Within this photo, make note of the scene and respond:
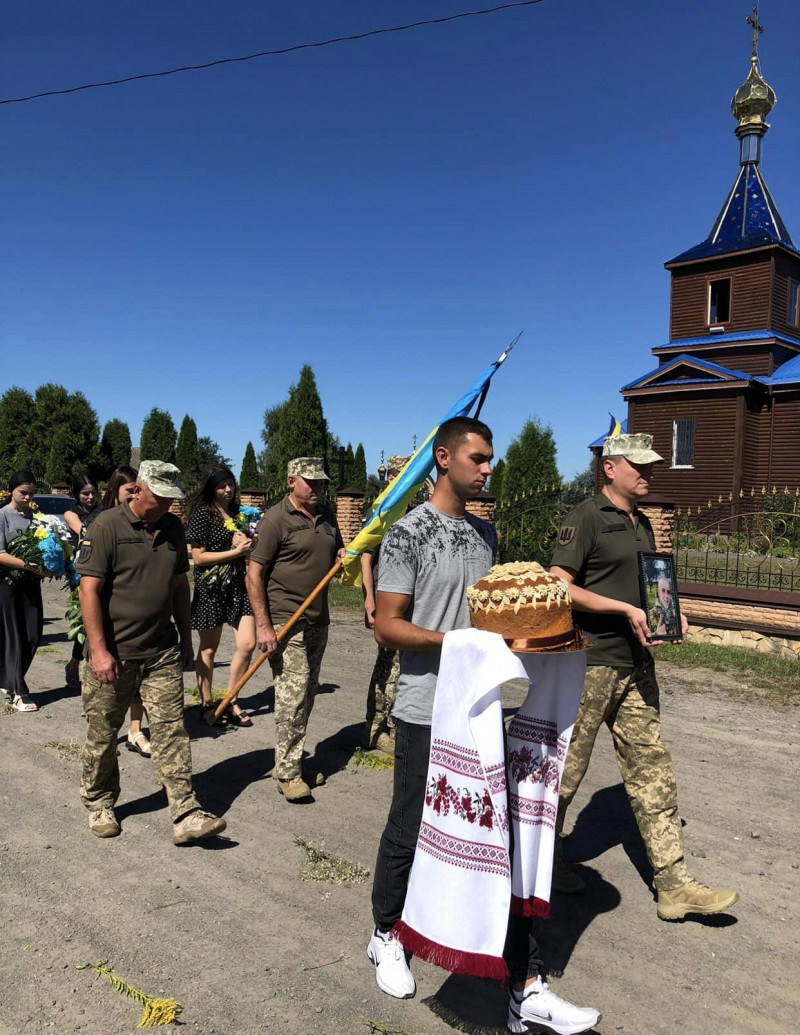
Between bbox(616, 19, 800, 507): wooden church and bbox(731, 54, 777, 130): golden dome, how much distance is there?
4 cm

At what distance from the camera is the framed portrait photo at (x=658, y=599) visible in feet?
11.8

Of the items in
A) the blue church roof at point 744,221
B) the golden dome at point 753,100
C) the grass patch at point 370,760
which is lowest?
the grass patch at point 370,760

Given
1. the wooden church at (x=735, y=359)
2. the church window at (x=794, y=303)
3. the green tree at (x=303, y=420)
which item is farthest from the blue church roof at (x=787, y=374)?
the green tree at (x=303, y=420)

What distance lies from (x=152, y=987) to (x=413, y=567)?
1.90 m

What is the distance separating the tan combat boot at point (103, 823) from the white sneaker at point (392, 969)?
200 centimetres

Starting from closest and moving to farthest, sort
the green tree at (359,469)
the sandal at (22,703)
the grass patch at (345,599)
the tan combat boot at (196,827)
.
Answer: the tan combat boot at (196,827), the sandal at (22,703), the grass patch at (345,599), the green tree at (359,469)

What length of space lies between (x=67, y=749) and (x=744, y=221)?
3251 centimetres

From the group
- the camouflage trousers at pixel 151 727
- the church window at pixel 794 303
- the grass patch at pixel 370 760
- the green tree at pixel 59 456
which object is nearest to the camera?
the camouflage trousers at pixel 151 727

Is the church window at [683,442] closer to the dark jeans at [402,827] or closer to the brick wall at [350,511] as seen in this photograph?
the brick wall at [350,511]

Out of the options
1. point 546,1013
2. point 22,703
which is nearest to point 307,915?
point 546,1013

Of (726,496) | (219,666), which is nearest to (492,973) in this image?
(219,666)

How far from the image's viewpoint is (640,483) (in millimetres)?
3734

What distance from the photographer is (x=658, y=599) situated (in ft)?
11.9

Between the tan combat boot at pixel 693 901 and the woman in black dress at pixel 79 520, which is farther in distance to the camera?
the woman in black dress at pixel 79 520
